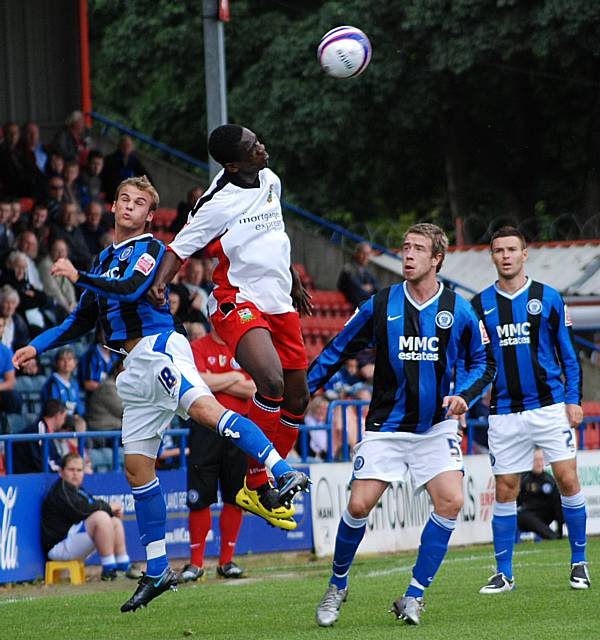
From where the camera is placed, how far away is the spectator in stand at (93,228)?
55.4 ft

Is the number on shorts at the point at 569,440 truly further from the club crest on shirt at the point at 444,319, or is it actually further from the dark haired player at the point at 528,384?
the club crest on shirt at the point at 444,319

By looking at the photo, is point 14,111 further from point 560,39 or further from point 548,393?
point 548,393

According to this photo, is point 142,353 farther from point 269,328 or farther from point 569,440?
point 569,440

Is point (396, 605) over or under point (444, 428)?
under

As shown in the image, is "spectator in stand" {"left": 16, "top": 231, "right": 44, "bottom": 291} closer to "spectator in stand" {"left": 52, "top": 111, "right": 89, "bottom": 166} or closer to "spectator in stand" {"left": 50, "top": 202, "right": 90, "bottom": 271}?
"spectator in stand" {"left": 50, "top": 202, "right": 90, "bottom": 271}

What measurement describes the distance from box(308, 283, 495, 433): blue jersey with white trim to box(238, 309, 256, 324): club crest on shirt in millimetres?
474

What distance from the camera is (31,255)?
15.5 m

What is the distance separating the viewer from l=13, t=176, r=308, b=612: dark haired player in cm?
802

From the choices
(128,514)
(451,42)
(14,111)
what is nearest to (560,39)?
(451,42)

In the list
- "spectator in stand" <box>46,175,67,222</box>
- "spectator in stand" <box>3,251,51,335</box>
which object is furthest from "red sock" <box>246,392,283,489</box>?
"spectator in stand" <box>46,175,67,222</box>

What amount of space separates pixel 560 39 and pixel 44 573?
14.4 m

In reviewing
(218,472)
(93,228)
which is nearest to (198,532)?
(218,472)

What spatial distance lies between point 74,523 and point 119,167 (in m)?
8.51

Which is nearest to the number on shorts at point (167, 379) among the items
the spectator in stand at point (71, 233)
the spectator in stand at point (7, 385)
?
the spectator in stand at point (7, 385)
